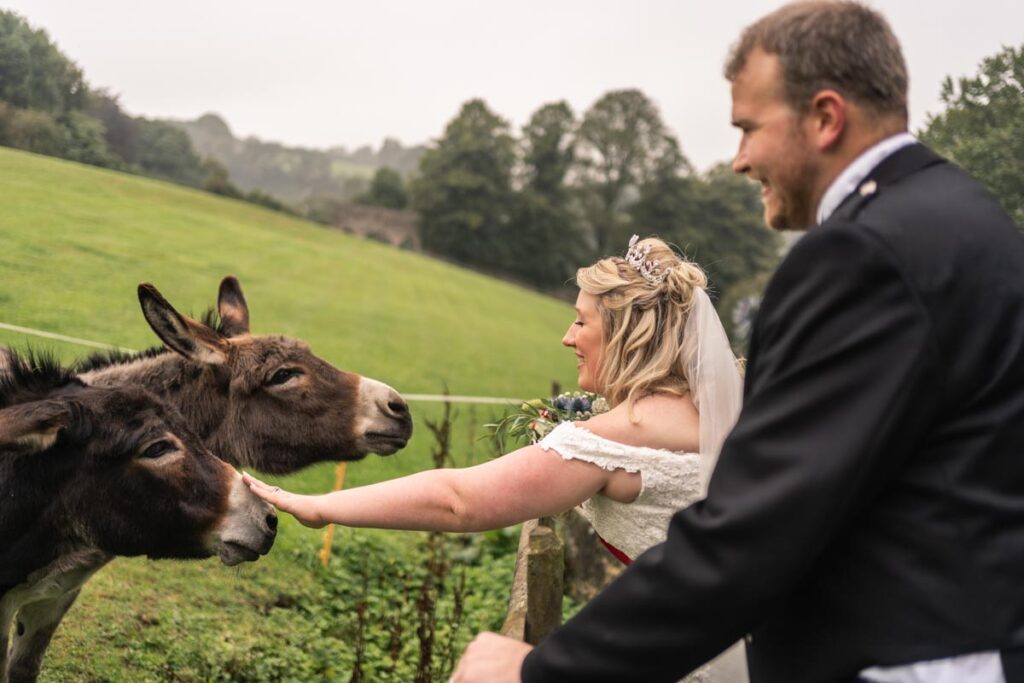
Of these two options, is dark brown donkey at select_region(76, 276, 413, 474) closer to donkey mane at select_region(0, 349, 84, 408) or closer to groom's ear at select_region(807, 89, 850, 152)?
donkey mane at select_region(0, 349, 84, 408)

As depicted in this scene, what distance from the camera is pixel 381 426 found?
4.02 m

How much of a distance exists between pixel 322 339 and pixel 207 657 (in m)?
3.81

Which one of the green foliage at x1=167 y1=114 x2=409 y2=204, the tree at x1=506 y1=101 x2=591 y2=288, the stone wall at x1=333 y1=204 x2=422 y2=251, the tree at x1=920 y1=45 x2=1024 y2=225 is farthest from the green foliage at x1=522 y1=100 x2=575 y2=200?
the tree at x1=920 y1=45 x2=1024 y2=225

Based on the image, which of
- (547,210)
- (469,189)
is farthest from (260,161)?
(547,210)

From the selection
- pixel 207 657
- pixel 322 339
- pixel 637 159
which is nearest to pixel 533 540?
pixel 207 657

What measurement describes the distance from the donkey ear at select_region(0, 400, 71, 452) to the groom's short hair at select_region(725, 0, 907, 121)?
2.53m

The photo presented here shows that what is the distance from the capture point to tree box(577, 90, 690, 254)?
48.4 meters

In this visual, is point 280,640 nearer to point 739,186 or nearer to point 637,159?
point 739,186

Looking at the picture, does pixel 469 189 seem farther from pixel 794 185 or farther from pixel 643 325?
pixel 794 185

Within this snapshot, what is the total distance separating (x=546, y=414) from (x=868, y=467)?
187cm

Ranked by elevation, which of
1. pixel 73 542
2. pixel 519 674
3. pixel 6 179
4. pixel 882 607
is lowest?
pixel 73 542

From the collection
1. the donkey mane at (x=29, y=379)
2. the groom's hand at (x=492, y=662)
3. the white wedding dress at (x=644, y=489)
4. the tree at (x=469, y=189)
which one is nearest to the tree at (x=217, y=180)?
the donkey mane at (x=29, y=379)

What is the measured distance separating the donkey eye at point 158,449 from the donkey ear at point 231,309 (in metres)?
1.45

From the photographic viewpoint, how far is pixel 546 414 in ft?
9.99
